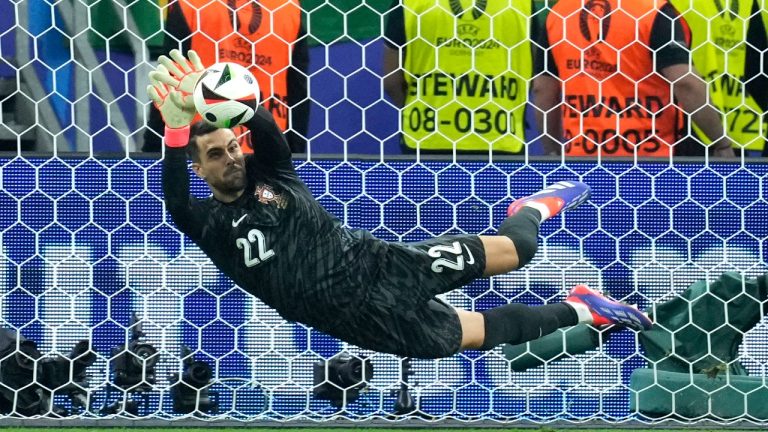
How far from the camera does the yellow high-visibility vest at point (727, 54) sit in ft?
23.8

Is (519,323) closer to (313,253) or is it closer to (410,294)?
(410,294)

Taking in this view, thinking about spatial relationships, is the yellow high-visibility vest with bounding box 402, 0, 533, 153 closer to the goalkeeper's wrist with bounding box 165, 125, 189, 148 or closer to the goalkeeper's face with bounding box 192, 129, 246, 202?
the goalkeeper's face with bounding box 192, 129, 246, 202

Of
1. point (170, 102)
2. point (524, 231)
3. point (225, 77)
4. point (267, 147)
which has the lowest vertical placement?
point (524, 231)

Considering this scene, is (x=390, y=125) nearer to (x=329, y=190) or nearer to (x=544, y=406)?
(x=329, y=190)

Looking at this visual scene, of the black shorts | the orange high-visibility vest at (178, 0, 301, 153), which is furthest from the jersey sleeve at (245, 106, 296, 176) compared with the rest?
the orange high-visibility vest at (178, 0, 301, 153)

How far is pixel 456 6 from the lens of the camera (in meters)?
7.08

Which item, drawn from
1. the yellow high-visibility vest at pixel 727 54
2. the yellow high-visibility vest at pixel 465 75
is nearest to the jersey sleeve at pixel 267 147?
the yellow high-visibility vest at pixel 465 75

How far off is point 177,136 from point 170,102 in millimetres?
114

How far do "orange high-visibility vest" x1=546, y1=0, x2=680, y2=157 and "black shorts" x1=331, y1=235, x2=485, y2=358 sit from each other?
4.13 ft

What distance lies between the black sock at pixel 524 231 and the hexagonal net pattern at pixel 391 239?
61 centimetres

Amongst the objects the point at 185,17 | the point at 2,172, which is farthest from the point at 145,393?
the point at 185,17

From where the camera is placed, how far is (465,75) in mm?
6969

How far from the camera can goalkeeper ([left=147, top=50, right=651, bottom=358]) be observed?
5584 mm

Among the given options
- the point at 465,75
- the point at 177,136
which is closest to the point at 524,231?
the point at 465,75
